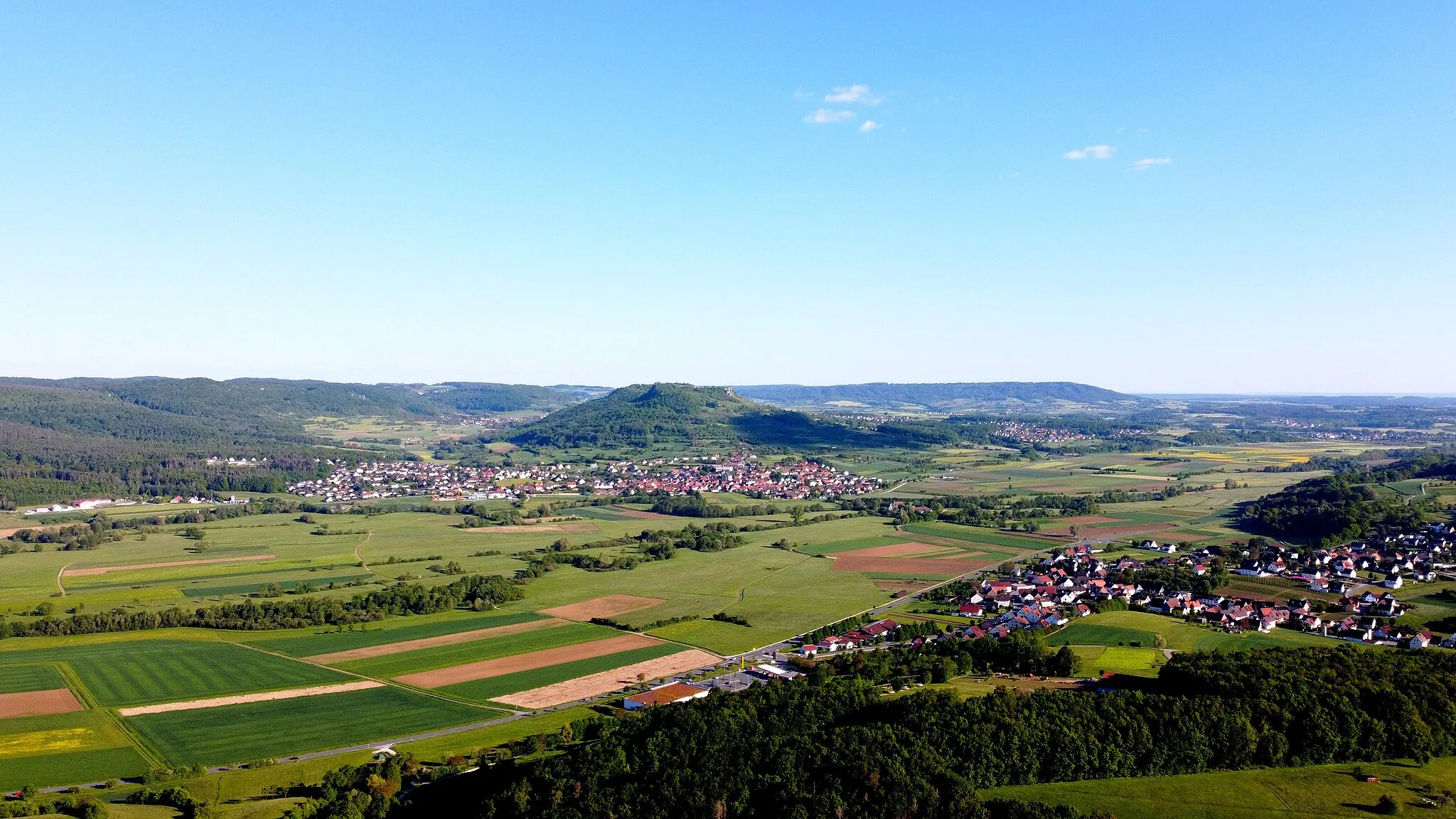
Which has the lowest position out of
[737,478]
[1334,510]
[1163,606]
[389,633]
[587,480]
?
[389,633]

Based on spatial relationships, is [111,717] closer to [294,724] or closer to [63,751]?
[63,751]

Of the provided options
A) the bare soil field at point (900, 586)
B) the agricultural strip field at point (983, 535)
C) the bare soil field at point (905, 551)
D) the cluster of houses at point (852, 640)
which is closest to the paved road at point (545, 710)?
Answer: the cluster of houses at point (852, 640)

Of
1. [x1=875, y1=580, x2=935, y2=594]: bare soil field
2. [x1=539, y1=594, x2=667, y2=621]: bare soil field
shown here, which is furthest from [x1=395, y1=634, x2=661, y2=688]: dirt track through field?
[x1=875, y1=580, x2=935, y2=594]: bare soil field

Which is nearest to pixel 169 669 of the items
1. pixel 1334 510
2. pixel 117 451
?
pixel 1334 510

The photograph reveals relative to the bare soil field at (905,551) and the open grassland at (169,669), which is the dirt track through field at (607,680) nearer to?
the open grassland at (169,669)

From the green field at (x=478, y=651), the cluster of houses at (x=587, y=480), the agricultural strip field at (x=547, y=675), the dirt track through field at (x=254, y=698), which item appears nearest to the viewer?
the dirt track through field at (x=254, y=698)

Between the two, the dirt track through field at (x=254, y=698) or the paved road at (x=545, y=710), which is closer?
the paved road at (x=545, y=710)

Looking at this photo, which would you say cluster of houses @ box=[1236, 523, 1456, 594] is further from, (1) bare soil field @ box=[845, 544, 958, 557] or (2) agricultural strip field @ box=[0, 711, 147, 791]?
(2) agricultural strip field @ box=[0, 711, 147, 791]
